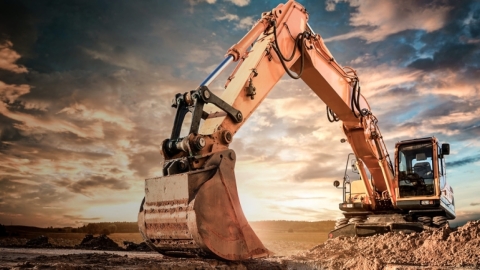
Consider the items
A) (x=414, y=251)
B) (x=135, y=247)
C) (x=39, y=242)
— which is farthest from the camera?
(x=39, y=242)

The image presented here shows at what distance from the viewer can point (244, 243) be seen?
4.71m

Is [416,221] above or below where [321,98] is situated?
below

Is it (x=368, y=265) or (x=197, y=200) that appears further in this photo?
(x=368, y=265)

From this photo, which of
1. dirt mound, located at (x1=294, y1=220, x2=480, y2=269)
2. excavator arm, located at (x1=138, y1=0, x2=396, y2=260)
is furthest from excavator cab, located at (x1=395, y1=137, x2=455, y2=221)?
excavator arm, located at (x1=138, y1=0, x2=396, y2=260)

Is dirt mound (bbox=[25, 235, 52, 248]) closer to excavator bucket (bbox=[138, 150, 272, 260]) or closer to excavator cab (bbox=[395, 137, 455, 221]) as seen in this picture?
excavator bucket (bbox=[138, 150, 272, 260])

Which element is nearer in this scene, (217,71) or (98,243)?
(217,71)

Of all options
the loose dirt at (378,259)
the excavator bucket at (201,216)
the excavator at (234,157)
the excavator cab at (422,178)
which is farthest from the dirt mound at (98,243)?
the excavator bucket at (201,216)

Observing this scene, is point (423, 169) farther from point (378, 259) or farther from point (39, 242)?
point (39, 242)

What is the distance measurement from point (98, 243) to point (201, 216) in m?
10.6

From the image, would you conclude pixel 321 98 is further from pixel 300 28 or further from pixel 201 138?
pixel 201 138

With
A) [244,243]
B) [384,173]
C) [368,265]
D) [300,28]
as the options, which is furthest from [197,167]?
[384,173]

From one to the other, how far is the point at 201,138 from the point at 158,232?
1210 millimetres

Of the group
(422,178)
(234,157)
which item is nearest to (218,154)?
(234,157)

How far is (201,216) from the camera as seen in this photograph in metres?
4.43
